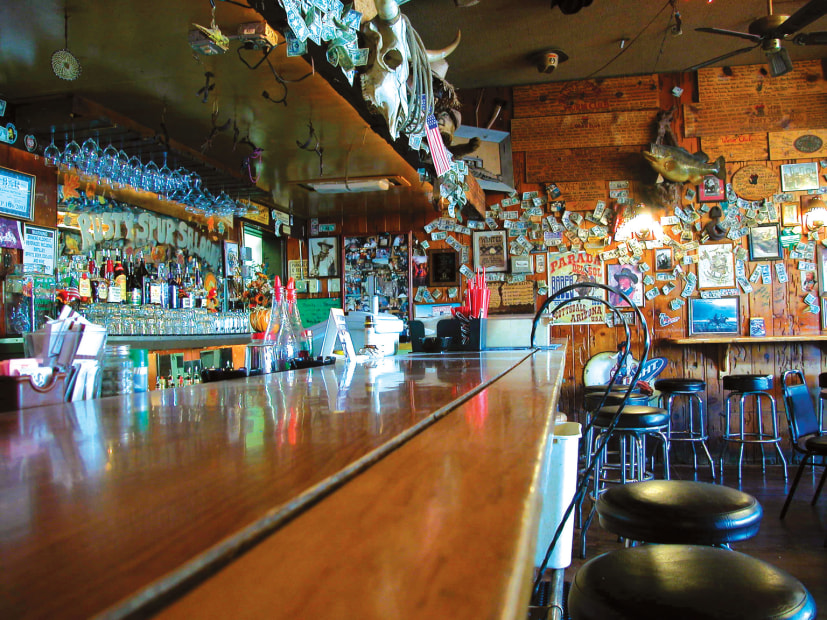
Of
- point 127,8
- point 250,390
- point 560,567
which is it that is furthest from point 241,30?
point 560,567

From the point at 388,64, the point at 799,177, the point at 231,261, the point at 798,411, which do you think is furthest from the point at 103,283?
the point at 799,177

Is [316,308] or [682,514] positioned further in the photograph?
Result: [316,308]

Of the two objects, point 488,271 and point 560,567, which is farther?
point 488,271

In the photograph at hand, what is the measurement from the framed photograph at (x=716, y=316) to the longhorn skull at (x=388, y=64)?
12.8 ft

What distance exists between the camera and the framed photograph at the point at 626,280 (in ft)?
17.8

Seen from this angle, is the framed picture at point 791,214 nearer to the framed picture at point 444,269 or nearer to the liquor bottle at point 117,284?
the framed picture at point 444,269

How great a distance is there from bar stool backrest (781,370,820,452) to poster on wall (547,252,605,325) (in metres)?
1.86

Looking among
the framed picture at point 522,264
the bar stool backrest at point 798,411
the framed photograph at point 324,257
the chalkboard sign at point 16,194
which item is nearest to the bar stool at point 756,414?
the bar stool backrest at point 798,411

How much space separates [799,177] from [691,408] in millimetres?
2304

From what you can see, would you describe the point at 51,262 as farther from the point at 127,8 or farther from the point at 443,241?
the point at 443,241

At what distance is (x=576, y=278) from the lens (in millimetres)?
5496

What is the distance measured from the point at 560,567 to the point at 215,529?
2.21 m

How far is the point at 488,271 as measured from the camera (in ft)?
18.6

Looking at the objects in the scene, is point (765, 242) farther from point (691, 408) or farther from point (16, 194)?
point (16, 194)
